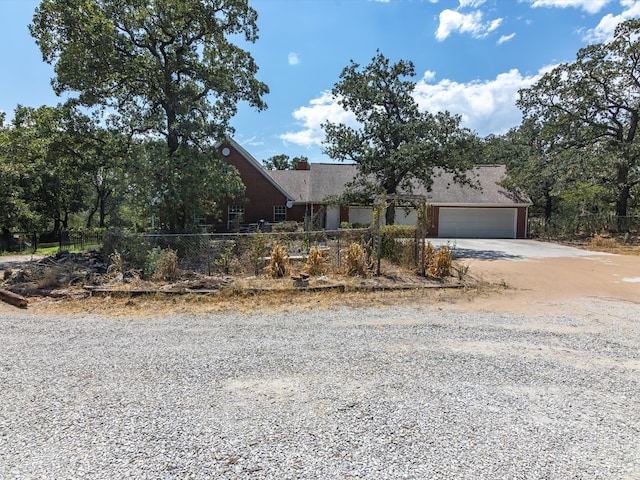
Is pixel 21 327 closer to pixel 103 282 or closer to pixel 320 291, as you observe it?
pixel 103 282

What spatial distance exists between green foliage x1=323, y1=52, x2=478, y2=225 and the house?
6.52 metres

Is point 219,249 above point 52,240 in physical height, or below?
above

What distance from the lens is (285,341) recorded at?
5109 millimetres

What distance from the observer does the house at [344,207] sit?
23953mm

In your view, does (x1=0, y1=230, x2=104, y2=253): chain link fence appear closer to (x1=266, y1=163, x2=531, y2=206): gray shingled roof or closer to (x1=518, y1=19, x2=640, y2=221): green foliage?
(x1=266, y1=163, x2=531, y2=206): gray shingled roof

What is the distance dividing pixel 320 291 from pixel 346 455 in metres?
5.49

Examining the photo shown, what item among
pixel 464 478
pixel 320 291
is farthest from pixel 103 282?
pixel 464 478

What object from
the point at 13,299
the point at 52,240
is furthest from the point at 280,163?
the point at 13,299

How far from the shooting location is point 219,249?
1055 cm

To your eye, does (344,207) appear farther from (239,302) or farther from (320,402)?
(320,402)

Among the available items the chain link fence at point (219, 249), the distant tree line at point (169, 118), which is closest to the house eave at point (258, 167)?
the distant tree line at point (169, 118)

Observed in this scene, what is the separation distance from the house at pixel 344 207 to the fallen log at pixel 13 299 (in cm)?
1564

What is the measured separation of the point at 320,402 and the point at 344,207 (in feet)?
68.3

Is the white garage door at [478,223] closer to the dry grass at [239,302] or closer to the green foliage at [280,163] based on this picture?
the dry grass at [239,302]
